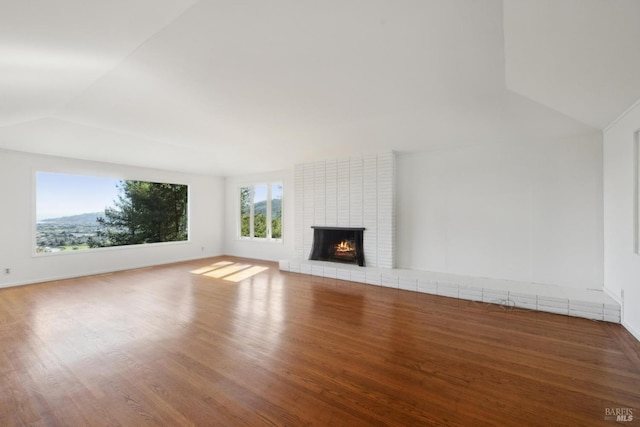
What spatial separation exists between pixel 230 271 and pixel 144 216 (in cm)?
278

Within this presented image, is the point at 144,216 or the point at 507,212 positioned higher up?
the point at 507,212

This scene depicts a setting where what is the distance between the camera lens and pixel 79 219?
5.57 metres

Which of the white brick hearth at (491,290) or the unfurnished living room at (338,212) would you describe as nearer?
the unfurnished living room at (338,212)

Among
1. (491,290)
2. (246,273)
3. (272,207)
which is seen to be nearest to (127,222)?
(246,273)

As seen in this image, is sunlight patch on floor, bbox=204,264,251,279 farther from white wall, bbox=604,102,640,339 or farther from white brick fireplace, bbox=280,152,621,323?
white wall, bbox=604,102,640,339

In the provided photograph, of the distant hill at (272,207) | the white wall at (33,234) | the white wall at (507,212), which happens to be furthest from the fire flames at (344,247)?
the white wall at (33,234)

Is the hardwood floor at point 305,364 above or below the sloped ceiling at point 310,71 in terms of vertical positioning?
below

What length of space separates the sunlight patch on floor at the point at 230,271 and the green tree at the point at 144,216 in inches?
66.8

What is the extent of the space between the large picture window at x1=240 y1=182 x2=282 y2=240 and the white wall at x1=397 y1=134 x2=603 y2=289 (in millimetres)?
3243

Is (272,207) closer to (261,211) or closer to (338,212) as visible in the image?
(261,211)

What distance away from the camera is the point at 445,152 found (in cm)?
480

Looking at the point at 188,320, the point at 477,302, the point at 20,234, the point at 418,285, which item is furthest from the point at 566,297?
the point at 20,234

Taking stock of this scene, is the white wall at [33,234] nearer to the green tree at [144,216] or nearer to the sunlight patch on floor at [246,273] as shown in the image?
the green tree at [144,216]

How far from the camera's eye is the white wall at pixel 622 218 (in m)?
2.71
